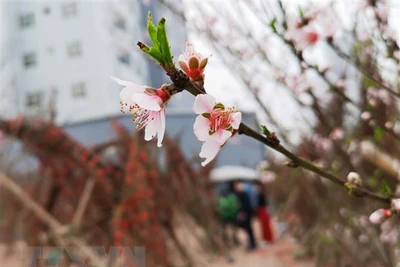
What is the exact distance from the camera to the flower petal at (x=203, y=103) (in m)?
1.04

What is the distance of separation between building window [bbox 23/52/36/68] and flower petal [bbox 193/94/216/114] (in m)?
28.0

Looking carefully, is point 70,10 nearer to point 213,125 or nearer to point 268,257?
point 268,257

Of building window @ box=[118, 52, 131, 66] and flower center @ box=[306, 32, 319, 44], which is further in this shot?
building window @ box=[118, 52, 131, 66]

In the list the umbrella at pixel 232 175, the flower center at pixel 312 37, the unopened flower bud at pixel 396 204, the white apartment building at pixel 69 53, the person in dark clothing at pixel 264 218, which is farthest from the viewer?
the white apartment building at pixel 69 53

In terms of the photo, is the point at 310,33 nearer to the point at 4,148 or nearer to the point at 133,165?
the point at 133,165

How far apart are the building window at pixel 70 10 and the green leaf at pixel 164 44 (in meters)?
27.9

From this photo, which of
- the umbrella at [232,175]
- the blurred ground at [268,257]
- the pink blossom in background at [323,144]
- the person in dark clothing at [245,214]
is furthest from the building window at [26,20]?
the pink blossom in background at [323,144]

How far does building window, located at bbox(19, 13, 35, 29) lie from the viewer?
2788cm

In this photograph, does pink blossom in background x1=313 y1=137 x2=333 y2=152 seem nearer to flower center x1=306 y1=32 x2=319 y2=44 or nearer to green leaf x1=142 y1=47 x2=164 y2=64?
flower center x1=306 y1=32 x2=319 y2=44

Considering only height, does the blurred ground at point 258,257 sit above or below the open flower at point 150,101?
above

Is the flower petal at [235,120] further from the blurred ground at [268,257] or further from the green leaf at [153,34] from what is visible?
the blurred ground at [268,257]

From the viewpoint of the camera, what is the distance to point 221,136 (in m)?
1.10

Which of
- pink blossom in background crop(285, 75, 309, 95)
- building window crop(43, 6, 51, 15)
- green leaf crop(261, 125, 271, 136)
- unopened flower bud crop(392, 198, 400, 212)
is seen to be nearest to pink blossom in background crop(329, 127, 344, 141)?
Result: pink blossom in background crop(285, 75, 309, 95)

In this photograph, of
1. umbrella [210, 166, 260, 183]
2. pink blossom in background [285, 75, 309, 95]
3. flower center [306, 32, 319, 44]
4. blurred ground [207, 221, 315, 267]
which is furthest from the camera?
umbrella [210, 166, 260, 183]
